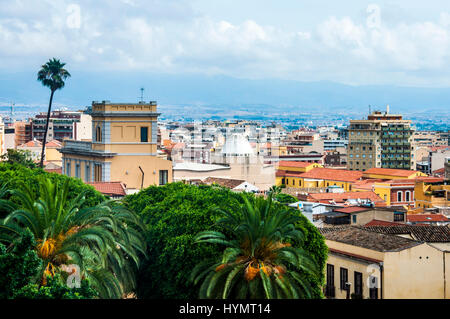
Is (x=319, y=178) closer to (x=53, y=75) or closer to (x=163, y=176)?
(x=53, y=75)

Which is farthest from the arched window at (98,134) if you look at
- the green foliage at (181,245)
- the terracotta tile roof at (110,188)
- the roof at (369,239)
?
the green foliage at (181,245)

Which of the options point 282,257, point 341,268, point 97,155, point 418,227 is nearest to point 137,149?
point 97,155

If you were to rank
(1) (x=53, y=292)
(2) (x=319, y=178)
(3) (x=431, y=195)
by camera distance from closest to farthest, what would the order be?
1. (1) (x=53, y=292)
2. (3) (x=431, y=195)
3. (2) (x=319, y=178)

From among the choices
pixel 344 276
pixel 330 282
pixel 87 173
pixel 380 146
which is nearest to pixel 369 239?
pixel 344 276

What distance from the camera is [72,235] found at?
21234 millimetres

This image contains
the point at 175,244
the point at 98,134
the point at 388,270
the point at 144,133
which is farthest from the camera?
the point at 98,134

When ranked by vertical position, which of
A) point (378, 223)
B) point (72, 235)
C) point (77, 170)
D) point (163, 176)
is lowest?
point (378, 223)

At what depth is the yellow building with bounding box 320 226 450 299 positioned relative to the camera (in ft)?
90.9

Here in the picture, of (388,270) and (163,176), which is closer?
(388,270)

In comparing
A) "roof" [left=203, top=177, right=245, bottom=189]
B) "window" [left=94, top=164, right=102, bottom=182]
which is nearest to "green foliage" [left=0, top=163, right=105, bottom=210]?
"window" [left=94, top=164, right=102, bottom=182]

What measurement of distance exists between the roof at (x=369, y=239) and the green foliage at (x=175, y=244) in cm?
399

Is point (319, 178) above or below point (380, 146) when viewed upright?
below

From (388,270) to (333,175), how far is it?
72.4m

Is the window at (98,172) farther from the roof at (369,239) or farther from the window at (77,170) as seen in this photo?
the roof at (369,239)
